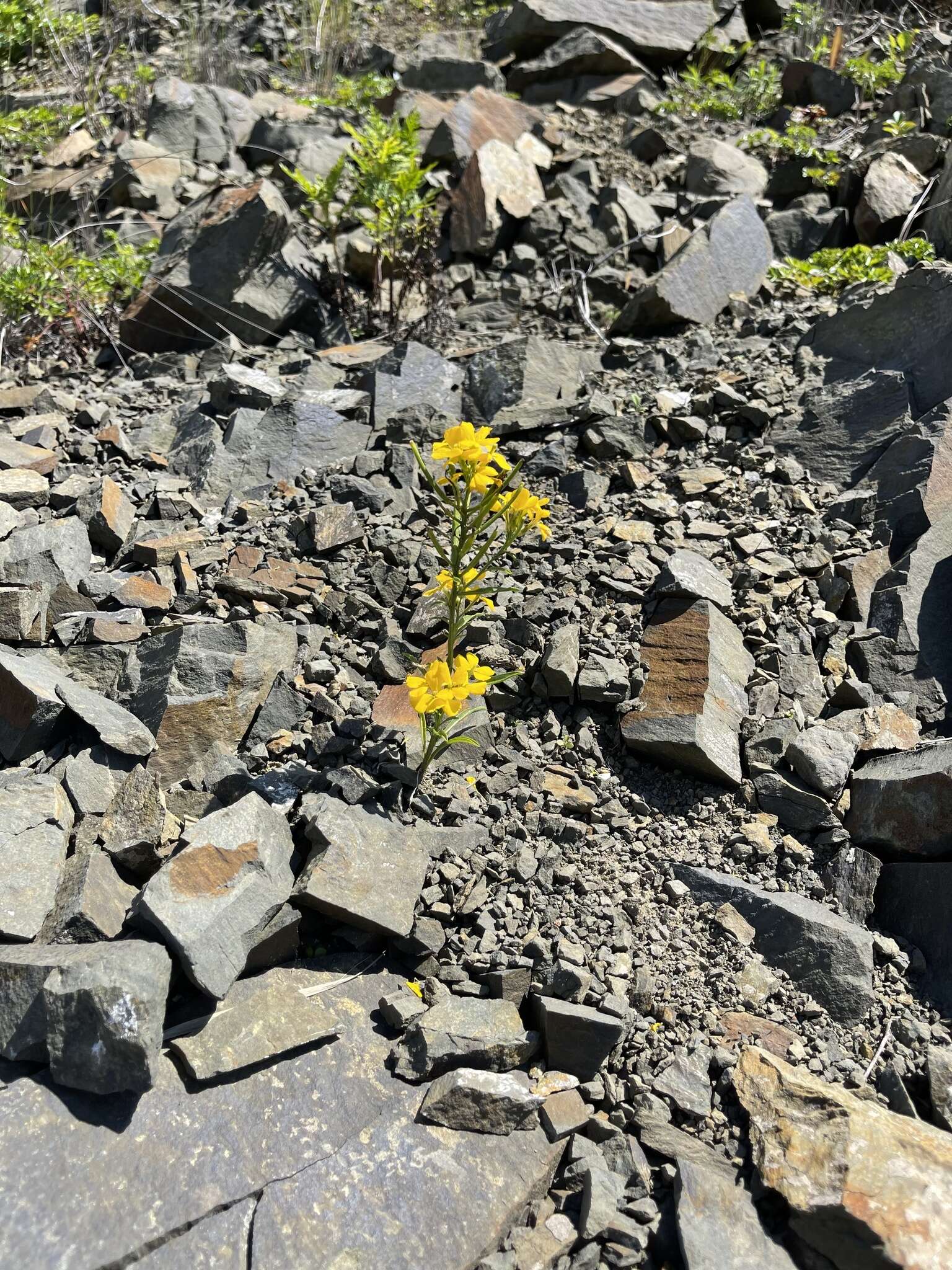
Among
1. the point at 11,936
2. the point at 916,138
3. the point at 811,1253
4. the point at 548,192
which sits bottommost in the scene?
the point at 811,1253

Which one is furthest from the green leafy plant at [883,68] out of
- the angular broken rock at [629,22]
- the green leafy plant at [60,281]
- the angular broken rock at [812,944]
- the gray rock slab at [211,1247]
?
the gray rock slab at [211,1247]

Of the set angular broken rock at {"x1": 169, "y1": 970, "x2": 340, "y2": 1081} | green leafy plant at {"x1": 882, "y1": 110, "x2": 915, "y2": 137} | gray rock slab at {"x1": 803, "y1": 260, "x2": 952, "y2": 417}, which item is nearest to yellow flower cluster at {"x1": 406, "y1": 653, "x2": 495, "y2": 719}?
angular broken rock at {"x1": 169, "y1": 970, "x2": 340, "y2": 1081}

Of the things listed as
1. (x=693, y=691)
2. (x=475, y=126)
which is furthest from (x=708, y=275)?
(x=693, y=691)

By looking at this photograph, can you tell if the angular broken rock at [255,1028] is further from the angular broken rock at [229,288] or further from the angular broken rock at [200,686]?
the angular broken rock at [229,288]

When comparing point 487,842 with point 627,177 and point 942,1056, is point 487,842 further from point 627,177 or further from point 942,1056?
point 627,177

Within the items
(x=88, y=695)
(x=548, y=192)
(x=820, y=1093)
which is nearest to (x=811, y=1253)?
(x=820, y=1093)

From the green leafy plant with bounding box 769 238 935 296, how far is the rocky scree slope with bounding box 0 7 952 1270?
0.09 m

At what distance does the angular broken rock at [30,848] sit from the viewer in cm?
230

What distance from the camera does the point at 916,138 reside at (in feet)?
18.3

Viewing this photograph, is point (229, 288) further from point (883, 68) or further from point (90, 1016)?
point (883, 68)

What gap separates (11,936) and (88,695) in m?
0.79

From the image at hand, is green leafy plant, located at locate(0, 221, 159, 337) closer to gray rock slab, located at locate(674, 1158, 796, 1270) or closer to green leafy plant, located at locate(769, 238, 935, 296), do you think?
green leafy plant, located at locate(769, 238, 935, 296)

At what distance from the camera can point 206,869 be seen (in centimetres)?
233

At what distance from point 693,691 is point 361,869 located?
1.15 meters
